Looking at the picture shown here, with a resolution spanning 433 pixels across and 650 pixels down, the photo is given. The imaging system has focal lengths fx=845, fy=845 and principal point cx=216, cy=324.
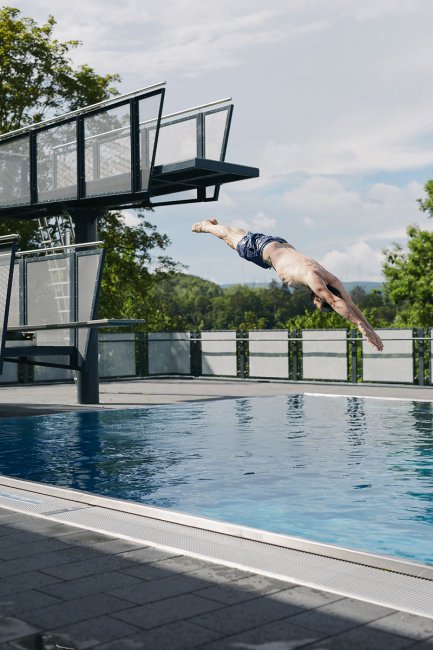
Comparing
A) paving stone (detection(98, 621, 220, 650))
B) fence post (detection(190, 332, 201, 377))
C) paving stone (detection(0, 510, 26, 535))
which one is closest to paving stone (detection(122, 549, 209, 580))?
paving stone (detection(98, 621, 220, 650))

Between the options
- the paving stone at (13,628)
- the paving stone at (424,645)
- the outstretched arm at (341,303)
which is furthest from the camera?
the outstretched arm at (341,303)

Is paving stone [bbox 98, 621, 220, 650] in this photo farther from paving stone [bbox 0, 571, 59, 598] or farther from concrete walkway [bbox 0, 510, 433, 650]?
paving stone [bbox 0, 571, 59, 598]

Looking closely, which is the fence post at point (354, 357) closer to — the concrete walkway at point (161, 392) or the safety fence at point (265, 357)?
the safety fence at point (265, 357)

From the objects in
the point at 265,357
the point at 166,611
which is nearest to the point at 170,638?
the point at 166,611

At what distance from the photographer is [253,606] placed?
4.96m

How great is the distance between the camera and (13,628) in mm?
4684

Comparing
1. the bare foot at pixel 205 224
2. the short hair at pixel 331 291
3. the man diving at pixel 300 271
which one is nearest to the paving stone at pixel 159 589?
the man diving at pixel 300 271

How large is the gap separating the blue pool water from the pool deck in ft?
7.62

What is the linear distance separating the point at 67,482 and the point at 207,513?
2.45 m

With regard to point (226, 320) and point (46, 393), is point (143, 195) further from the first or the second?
point (226, 320)

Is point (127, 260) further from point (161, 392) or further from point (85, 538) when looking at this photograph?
point (85, 538)

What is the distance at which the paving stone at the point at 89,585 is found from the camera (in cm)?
529

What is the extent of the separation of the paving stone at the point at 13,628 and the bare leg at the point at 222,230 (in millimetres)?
5755

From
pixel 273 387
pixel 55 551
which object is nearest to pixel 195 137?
pixel 273 387
